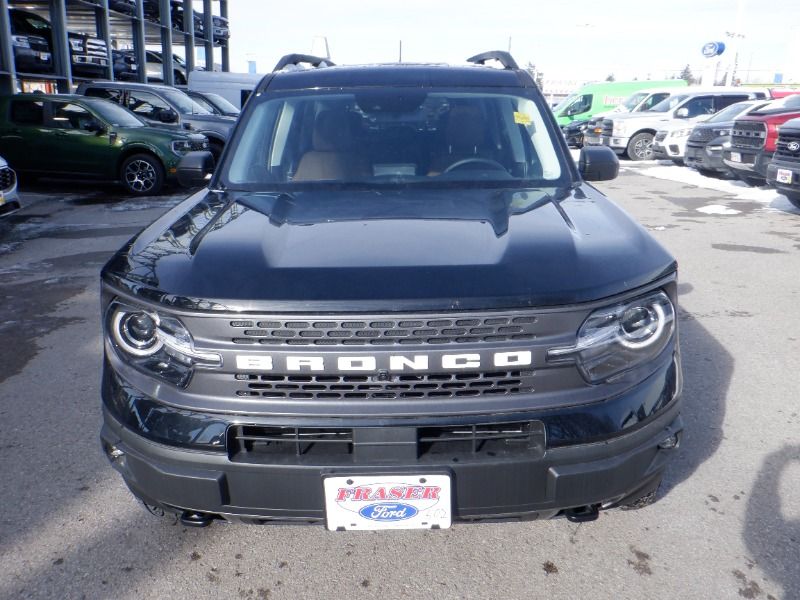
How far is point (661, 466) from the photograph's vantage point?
2227 mm

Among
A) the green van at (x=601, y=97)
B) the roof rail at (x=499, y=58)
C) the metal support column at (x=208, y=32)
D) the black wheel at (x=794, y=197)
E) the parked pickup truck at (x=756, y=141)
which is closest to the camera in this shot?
the roof rail at (x=499, y=58)

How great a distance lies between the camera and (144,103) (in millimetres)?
14734

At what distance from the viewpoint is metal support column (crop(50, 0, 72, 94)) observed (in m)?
17.0

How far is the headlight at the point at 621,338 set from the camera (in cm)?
204

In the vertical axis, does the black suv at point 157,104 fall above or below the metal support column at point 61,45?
below

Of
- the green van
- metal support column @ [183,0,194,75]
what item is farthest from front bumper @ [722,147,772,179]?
metal support column @ [183,0,194,75]

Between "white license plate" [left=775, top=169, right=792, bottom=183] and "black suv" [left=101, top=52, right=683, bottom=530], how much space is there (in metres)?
8.26

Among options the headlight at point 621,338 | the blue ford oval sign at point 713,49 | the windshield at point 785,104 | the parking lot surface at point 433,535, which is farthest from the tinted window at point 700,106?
the blue ford oval sign at point 713,49

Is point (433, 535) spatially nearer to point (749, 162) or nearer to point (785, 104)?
point (749, 162)

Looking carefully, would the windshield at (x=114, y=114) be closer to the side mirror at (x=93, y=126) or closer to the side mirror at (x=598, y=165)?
the side mirror at (x=93, y=126)

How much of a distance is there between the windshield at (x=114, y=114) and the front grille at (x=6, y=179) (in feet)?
12.6

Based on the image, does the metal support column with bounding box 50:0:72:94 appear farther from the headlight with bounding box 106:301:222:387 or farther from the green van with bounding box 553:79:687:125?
the headlight with bounding box 106:301:222:387

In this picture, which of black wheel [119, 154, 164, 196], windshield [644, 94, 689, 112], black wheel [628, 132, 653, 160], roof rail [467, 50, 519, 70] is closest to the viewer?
roof rail [467, 50, 519, 70]

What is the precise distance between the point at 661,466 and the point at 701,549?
0.62 meters
